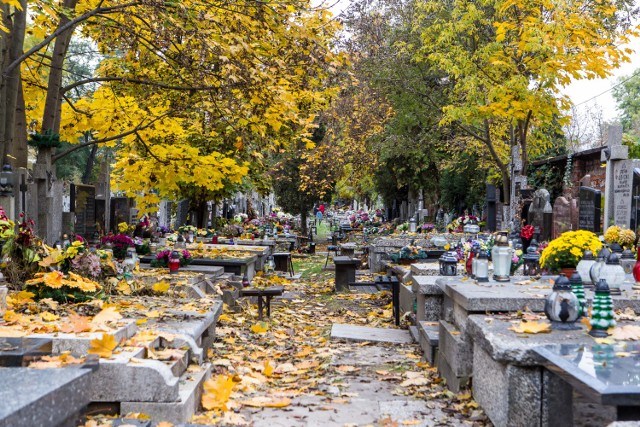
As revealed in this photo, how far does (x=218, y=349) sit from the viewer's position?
850 cm

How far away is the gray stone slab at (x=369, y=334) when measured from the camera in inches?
379

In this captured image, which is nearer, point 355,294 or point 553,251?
point 553,251

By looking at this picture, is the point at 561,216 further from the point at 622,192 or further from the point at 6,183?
the point at 6,183

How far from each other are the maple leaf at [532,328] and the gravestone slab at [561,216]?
447 inches

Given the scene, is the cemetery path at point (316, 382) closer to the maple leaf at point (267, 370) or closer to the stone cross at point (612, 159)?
the maple leaf at point (267, 370)

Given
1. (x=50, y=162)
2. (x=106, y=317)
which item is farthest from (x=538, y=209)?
(x=106, y=317)

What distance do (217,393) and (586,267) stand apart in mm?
3975

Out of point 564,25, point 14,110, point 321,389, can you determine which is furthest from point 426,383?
point 564,25

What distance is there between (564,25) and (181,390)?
39.8 feet

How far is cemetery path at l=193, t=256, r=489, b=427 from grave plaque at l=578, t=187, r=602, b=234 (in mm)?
5766

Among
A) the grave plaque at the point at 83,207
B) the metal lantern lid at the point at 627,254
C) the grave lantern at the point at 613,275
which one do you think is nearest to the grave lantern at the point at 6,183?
the grave plaque at the point at 83,207

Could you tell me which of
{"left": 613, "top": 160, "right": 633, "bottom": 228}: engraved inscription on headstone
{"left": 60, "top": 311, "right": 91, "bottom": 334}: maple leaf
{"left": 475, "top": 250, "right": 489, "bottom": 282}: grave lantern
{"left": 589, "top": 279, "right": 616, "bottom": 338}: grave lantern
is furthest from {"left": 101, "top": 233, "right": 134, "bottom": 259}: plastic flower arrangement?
{"left": 613, "top": 160, "right": 633, "bottom": 228}: engraved inscription on headstone

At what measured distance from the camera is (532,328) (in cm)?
517

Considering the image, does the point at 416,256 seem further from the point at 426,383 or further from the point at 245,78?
the point at 426,383
